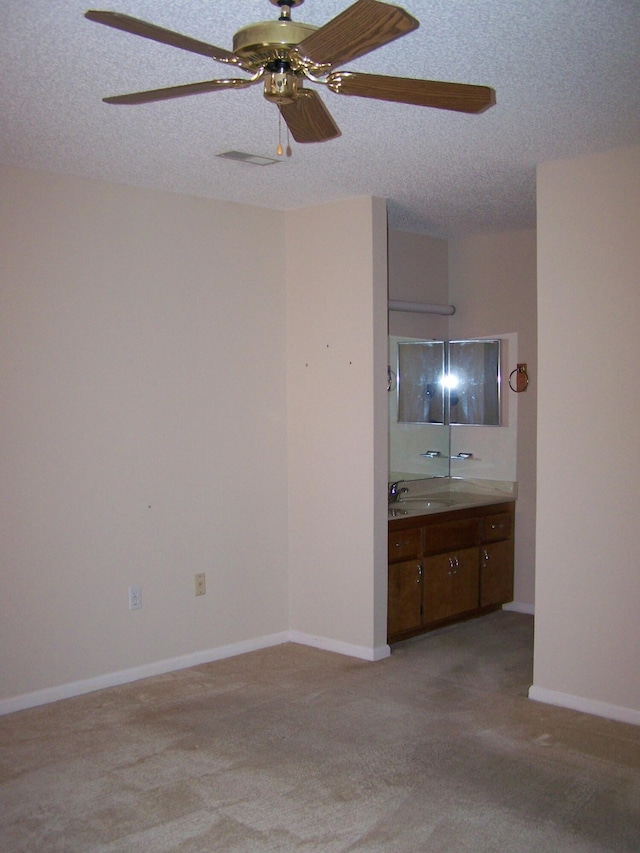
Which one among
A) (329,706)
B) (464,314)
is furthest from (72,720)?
(464,314)

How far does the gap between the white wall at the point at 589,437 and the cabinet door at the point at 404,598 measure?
100cm

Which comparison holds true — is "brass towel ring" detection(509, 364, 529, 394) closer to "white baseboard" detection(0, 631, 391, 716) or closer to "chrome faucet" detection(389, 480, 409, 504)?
"chrome faucet" detection(389, 480, 409, 504)

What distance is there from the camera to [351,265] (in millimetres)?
4559

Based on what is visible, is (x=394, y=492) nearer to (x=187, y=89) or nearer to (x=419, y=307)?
(x=419, y=307)

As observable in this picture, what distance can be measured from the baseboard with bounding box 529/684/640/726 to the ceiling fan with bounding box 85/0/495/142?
2677 millimetres

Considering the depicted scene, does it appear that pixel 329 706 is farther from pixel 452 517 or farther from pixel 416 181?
pixel 416 181

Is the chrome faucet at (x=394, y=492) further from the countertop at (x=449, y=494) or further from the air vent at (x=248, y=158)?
the air vent at (x=248, y=158)

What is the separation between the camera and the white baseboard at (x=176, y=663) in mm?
3826

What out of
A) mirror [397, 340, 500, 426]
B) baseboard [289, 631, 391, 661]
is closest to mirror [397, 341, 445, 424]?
mirror [397, 340, 500, 426]

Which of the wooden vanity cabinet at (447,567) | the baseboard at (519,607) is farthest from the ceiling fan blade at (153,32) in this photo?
the baseboard at (519,607)

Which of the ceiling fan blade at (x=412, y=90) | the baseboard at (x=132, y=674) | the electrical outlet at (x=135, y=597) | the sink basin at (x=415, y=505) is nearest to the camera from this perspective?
the ceiling fan blade at (x=412, y=90)

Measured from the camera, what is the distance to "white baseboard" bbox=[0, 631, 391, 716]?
12.6 feet

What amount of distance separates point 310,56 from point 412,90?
12.1 inches

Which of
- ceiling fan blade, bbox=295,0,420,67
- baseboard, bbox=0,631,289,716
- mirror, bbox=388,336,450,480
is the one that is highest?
ceiling fan blade, bbox=295,0,420,67
